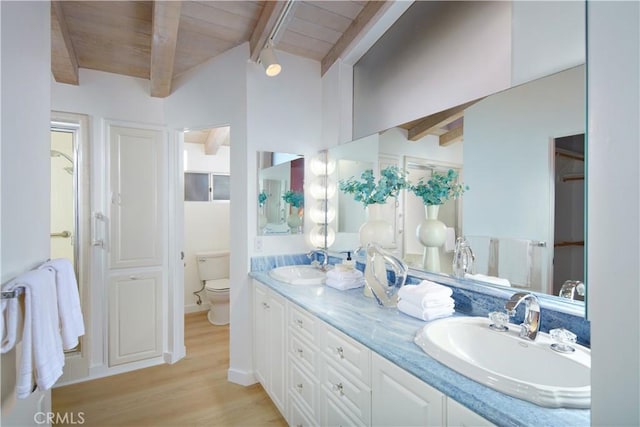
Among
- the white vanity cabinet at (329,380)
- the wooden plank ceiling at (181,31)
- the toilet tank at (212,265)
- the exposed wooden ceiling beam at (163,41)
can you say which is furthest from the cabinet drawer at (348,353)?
the toilet tank at (212,265)

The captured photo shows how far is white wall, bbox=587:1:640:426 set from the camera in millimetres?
334

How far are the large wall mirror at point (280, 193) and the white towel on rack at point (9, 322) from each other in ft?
4.97

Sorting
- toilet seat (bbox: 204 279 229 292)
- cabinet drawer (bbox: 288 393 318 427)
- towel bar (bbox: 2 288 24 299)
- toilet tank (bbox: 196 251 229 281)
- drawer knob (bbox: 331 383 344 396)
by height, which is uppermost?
towel bar (bbox: 2 288 24 299)

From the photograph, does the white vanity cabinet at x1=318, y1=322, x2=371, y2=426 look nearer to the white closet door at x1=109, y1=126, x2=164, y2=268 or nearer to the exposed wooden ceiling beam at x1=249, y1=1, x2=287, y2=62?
the exposed wooden ceiling beam at x1=249, y1=1, x2=287, y2=62

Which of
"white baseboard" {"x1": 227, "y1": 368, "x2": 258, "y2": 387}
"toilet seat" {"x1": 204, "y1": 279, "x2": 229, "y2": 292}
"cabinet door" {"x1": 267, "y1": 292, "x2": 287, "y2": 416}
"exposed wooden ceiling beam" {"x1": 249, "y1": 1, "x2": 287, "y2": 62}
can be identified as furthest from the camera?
"toilet seat" {"x1": 204, "y1": 279, "x2": 229, "y2": 292}

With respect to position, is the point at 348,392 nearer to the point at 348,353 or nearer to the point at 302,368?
the point at 348,353

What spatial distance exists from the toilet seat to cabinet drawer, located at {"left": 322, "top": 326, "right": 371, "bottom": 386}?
7.39 feet

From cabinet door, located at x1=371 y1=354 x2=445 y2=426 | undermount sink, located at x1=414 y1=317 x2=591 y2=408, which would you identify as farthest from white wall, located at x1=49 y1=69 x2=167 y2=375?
undermount sink, located at x1=414 y1=317 x2=591 y2=408

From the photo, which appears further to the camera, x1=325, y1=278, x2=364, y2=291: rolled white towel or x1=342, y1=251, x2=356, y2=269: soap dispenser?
x1=342, y1=251, x2=356, y2=269: soap dispenser

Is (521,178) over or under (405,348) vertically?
over

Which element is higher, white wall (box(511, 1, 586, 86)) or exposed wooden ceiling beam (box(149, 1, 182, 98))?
exposed wooden ceiling beam (box(149, 1, 182, 98))

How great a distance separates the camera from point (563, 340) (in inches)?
38.2

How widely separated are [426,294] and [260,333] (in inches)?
52.4

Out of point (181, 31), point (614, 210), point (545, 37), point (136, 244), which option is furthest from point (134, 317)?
point (545, 37)
